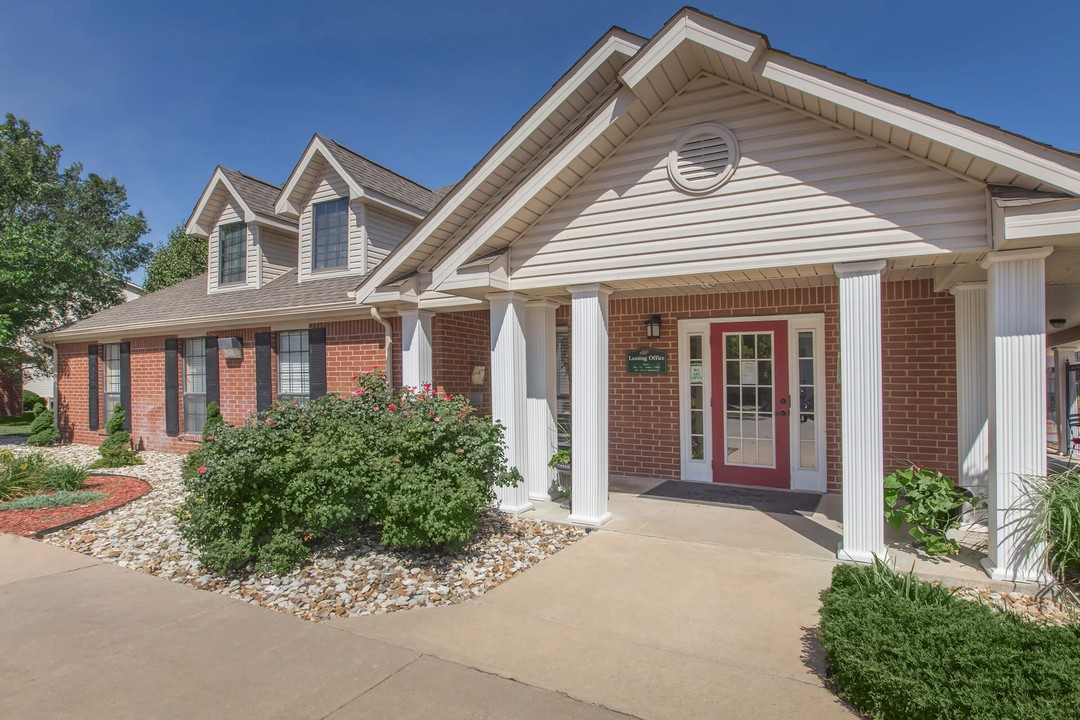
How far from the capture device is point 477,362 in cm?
953

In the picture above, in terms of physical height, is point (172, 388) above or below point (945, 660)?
above

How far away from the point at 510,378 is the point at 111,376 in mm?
11867

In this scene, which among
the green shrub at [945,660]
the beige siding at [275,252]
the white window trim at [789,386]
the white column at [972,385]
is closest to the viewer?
the green shrub at [945,660]

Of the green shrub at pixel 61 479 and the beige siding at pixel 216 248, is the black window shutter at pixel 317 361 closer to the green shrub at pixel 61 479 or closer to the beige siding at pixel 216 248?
the beige siding at pixel 216 248

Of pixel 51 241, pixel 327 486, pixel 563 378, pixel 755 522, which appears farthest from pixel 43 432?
pixel 755 522

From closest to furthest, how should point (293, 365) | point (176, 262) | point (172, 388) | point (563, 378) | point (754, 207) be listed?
point (754, 207)
point (563, 378)
point (293, 365)
point (172, 388)
point (176, 262)

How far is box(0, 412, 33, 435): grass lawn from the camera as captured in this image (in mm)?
19786

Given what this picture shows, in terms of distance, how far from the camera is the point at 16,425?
2214 cm

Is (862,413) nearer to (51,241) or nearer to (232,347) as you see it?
(232,347)

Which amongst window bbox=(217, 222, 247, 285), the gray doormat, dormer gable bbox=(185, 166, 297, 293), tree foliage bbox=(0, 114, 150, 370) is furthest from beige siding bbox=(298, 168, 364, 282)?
tree foliage bbox=(0, 114, 150, 370)

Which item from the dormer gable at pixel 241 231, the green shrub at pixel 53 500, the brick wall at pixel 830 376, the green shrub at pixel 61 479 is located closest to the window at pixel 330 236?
the dormer gable at pixel 241 231

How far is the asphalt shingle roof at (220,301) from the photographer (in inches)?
402

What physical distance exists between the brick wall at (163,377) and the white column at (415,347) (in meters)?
1.25

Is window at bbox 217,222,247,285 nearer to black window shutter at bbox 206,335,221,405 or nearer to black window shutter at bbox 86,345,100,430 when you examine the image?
black window shutter at bbox 206,335,221,405
